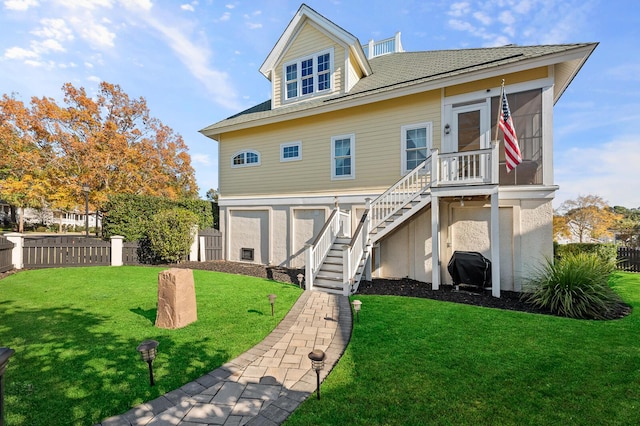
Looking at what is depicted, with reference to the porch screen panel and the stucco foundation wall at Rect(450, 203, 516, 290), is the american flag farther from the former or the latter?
the stucco foundation wall at Rect(450, 203, 516, 290)

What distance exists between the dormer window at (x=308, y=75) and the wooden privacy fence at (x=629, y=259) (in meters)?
16.1

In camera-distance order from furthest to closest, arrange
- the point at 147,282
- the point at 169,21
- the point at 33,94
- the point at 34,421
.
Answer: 1. the point at 33,94
2. the point at 169,21
3. the point at 147,282
4. the point at 34,421

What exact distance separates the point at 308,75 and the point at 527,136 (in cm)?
855

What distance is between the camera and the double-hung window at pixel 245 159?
1242 cm

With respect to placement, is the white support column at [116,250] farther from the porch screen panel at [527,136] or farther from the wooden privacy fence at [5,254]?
the porch screen panel at [527,136]

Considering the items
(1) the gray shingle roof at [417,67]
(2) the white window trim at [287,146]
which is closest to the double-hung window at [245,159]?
(2) the white window trim at [287,146]

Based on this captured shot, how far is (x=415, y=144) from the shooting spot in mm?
9367

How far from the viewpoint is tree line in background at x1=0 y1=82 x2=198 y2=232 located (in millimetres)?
16219

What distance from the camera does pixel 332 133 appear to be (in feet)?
35.3

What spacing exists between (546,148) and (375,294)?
6383mm

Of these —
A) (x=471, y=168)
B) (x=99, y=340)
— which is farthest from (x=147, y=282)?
(x=471, y=168)

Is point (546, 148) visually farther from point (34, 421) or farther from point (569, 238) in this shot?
point (569, 238)

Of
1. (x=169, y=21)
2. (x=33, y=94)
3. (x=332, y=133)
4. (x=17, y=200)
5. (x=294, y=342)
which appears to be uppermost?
(x=33, y=94)

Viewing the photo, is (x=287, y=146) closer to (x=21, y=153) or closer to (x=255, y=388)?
(x=255, y=388)
